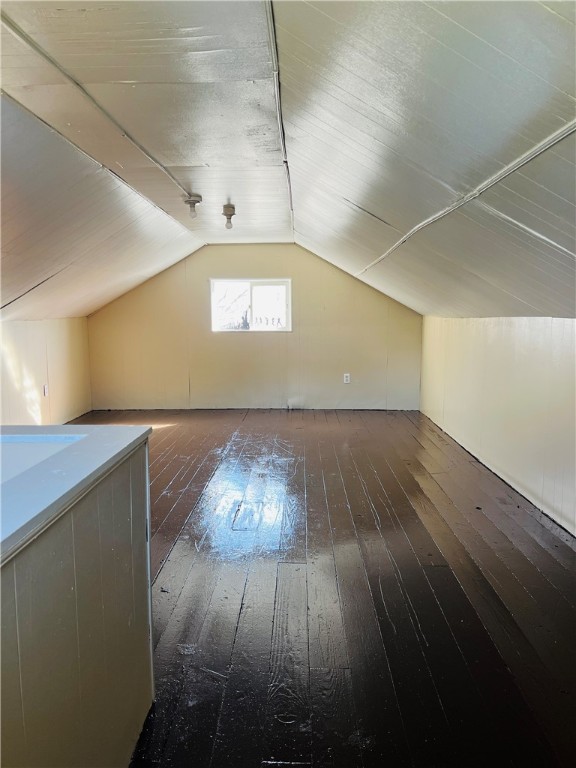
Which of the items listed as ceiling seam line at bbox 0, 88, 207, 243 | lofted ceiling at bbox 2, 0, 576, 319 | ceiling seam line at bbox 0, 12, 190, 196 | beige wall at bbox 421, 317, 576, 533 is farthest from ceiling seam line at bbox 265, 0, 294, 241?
beige wall at bbox 421, 317, 576, 533

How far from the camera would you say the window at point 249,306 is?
6.57 m

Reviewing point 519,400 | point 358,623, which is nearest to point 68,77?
point 358,623

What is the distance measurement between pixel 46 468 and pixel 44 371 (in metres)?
4.71

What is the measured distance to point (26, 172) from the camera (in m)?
2.47

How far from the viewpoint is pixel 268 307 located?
660 cm

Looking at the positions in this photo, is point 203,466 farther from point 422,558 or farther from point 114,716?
point 114,716

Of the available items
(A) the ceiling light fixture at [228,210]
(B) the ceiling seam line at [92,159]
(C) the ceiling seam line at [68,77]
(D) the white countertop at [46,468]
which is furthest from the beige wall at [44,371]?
(D) the white countertop at [46,468]

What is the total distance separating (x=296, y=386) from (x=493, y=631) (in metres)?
4.76

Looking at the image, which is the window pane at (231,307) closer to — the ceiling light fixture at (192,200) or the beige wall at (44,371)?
the beige wall at (44,371)

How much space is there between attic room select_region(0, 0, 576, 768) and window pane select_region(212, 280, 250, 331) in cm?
176

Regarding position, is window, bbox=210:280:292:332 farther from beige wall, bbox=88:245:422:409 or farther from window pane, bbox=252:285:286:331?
beige wall, bbox=88:245:422:409

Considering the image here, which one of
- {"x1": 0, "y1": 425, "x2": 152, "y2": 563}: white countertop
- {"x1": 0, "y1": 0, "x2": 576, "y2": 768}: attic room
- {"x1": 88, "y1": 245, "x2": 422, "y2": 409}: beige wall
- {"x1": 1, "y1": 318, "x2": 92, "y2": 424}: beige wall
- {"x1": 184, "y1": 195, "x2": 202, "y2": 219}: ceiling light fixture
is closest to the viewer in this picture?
{"x1": 0, "y1": 425, "x2": 152, "y2": 563}: white countertop

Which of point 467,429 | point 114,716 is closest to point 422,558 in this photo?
point 114,716

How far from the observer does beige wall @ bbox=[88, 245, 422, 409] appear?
21.2 feet
